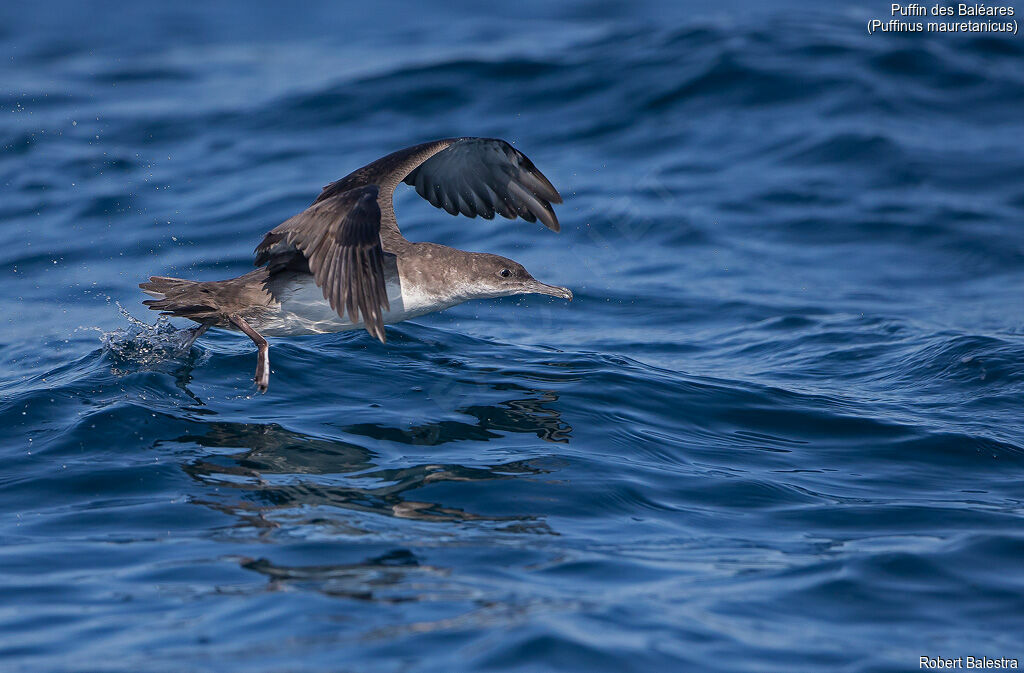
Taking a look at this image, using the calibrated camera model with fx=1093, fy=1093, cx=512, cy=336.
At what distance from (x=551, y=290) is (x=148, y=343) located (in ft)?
9.60

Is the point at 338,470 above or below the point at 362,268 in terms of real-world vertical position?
below

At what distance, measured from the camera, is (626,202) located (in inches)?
469

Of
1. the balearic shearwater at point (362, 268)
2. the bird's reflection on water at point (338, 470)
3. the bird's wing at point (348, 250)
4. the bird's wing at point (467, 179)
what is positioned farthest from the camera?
the bird's wing at point (467, 179)

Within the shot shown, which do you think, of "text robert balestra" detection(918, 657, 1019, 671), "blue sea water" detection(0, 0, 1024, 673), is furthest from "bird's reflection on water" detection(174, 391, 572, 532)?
"text robert balestra" detection(918, 657, 1019, 671)

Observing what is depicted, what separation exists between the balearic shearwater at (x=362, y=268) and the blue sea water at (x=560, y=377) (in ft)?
1.95

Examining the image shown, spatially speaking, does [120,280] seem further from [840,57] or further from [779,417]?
[840,57]

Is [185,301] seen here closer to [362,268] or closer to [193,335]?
[193,335]

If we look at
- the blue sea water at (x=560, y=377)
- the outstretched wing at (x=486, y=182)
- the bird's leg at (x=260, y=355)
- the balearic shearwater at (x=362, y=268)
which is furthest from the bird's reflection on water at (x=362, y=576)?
the outstretched wing at (x=486, y=182)

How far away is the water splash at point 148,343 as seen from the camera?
7.63m

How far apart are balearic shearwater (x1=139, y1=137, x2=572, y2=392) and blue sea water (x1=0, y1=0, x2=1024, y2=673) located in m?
0.59

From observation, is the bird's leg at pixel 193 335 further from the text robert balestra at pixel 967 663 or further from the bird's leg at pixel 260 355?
the text robert balestra at pixel 967 663

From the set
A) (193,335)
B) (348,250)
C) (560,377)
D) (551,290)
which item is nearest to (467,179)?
(551,290)

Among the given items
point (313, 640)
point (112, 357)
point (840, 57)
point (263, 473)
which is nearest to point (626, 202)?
point (840, 57)

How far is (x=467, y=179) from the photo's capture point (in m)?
8.13
